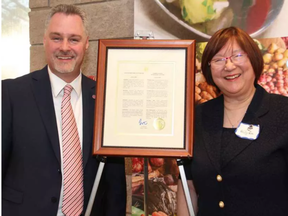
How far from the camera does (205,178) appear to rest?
1.67 meters

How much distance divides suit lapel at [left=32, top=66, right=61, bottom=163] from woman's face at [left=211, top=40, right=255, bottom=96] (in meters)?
0.91

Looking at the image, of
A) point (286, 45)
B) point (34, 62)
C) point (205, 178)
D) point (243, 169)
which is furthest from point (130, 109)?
point (34, 62)

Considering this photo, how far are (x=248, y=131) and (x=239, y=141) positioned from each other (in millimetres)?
66

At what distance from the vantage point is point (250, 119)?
164 cm

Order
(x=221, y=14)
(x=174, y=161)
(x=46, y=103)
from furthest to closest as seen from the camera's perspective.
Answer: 1. (x=174, y=161)
2. (x=221, y=14)
3. (x=46, y=103)

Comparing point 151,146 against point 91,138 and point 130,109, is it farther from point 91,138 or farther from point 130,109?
point 91,138

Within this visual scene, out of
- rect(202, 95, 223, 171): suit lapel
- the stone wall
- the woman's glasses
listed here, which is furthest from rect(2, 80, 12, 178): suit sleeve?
the stone wall

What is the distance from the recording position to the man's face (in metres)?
1.85

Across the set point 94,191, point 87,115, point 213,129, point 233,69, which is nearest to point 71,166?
point 94,191

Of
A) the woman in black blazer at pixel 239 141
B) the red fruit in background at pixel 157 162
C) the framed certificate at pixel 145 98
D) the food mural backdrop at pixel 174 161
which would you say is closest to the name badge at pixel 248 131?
the woman in black blazer at pixel 239 141

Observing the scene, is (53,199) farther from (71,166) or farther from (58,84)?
(58,84)

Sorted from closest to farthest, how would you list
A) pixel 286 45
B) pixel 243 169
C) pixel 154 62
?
pixel 243 169, pixel 154 62, pixel 286 45

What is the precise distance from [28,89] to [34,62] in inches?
63.1

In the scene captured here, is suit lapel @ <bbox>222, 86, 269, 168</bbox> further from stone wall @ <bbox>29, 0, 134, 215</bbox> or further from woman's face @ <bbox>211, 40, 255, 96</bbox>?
stone wall @ <bbox>29, 0, 134, 215</bbox>
